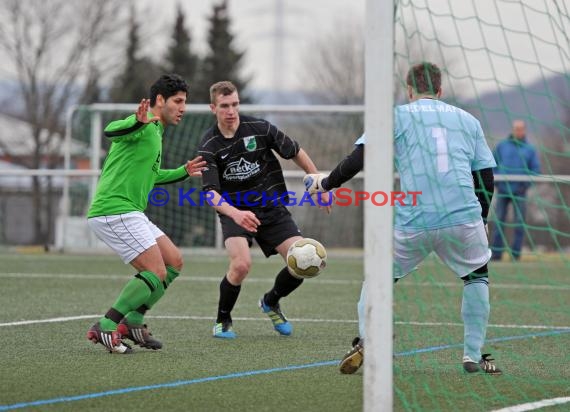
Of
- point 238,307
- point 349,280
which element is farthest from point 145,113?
point 349,280

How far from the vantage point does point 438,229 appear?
5.91 metres

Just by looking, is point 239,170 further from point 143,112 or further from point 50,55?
point 50,55

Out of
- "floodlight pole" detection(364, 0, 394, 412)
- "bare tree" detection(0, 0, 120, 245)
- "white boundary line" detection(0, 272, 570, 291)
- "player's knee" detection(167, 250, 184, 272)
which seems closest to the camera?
"floodlight pole" detection(364, 0, 394, 412)

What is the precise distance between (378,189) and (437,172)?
1.49m

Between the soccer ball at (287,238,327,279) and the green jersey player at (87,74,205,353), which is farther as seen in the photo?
the soccer ball at (287,238,327,279)

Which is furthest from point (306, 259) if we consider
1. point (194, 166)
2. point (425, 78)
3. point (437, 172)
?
point (425, 78)

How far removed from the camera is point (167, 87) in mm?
7145

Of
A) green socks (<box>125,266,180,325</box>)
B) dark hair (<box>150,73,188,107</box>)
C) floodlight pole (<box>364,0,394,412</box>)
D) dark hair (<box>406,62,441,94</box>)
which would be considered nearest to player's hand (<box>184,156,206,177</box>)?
dark hair (<box>150,73,188,107</box>)

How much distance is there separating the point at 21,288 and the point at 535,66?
6.64 m

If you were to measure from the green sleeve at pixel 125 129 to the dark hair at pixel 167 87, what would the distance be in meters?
0.48

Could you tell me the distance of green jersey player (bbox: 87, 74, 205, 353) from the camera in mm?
6762

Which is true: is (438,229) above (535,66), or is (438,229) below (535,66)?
below

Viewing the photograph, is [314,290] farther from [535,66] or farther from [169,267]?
[535,66]

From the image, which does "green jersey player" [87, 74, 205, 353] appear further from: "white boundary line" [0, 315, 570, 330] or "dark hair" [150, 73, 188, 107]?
"white boundary line" [0, 315, 570, 330]
